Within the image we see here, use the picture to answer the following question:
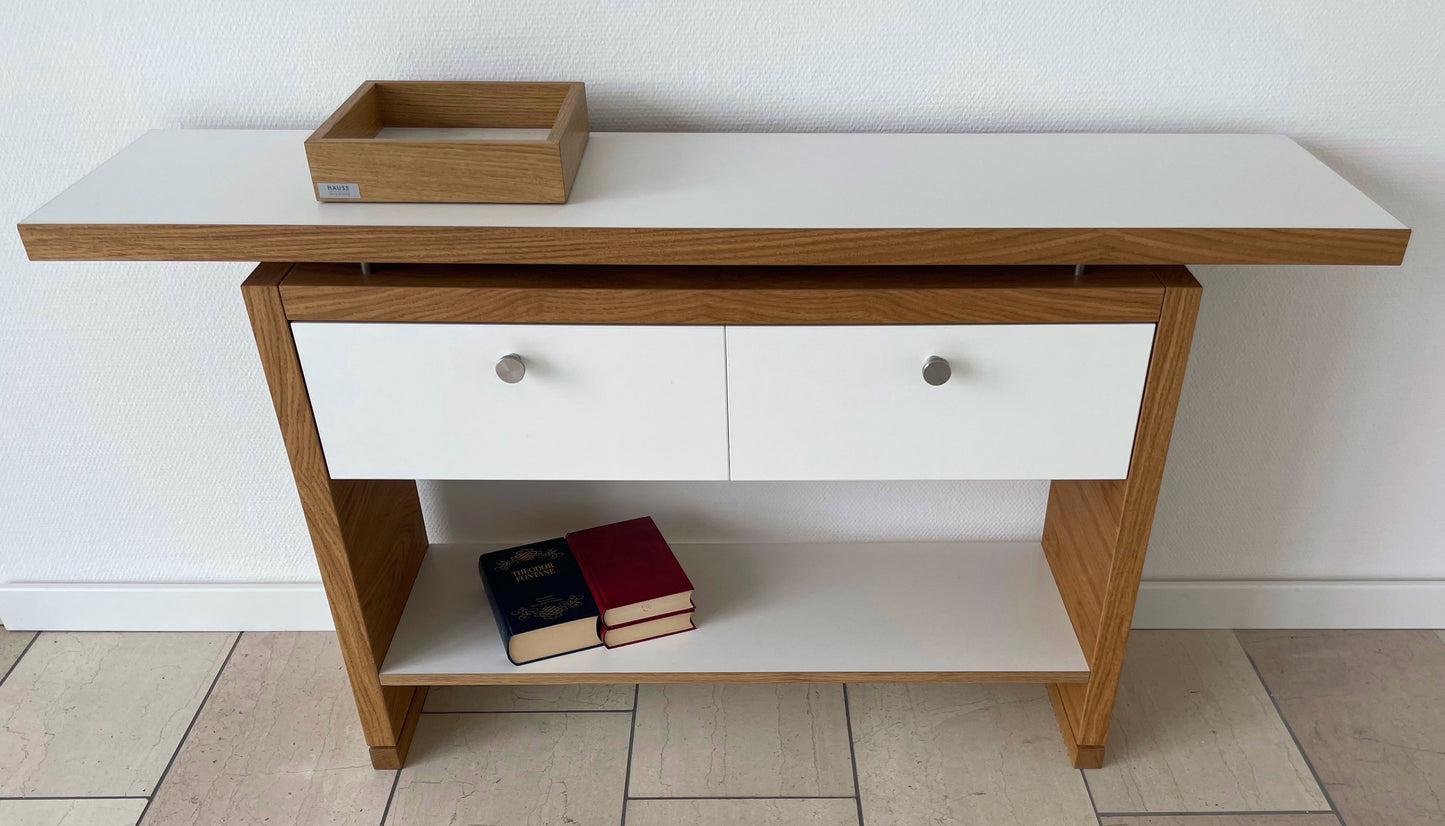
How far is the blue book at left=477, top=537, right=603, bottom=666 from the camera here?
1.38m

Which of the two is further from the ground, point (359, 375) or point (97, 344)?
point (359, 375)

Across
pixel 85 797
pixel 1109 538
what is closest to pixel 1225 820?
pixel 1109 538

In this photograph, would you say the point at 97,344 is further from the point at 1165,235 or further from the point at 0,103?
the point at 1165,235

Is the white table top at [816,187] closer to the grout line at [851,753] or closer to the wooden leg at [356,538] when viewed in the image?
the wooden leg at [356,538]

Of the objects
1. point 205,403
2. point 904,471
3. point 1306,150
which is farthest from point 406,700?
point 1306,150

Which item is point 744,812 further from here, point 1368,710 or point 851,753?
point 1368,710

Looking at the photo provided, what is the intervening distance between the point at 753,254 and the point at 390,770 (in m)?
0.94

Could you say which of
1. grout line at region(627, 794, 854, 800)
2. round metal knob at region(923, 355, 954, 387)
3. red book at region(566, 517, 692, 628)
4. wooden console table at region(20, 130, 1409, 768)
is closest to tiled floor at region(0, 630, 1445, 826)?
grout line at region(627, 794, 854, 800)

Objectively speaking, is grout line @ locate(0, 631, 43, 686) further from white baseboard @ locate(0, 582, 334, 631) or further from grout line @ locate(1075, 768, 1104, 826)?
grout line @ locate(1075, 768, 1104, 826)

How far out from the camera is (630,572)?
4.75 ft

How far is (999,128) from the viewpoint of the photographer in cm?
130

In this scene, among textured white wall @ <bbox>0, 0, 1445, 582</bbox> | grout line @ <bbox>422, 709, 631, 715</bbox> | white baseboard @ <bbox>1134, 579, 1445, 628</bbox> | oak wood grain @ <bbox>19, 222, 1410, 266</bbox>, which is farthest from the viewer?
white baseboard @ <bbox>1134, 579, 1445, 628</bbox>

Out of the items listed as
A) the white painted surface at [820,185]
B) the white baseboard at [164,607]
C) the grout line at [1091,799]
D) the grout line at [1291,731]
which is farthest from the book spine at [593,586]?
the grout line at [1291,731]

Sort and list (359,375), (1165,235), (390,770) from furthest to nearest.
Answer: (390,770), (359,375), (1165,235)
